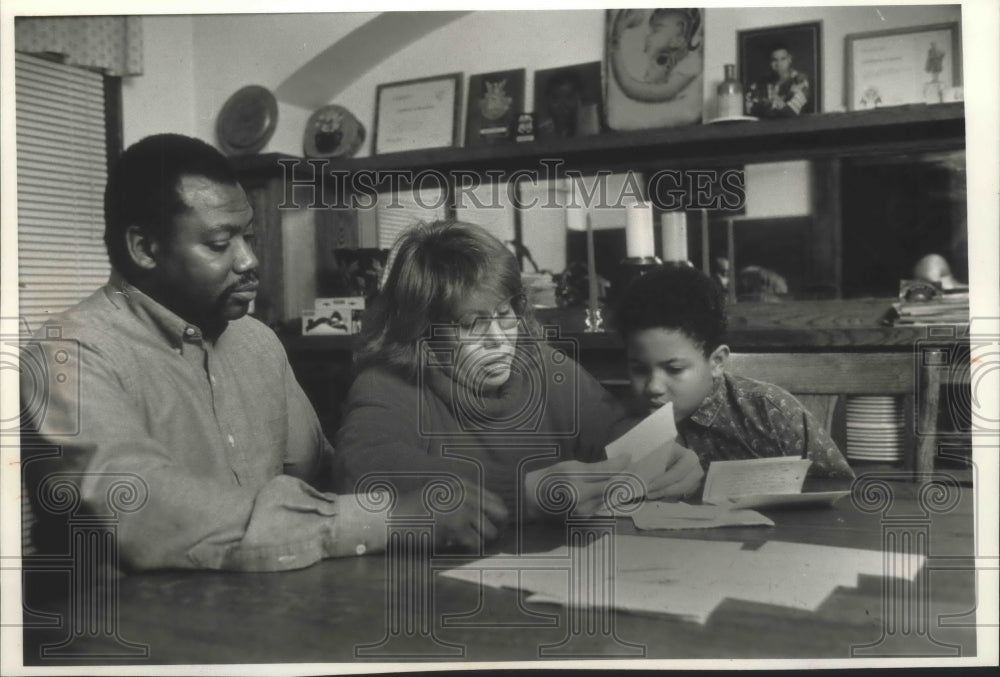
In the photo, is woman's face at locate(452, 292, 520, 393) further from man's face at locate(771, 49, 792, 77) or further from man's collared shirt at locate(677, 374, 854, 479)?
man's face at locate(771, 49, 792, 77)

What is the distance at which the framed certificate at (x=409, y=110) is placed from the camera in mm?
1912

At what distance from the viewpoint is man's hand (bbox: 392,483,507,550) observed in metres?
1.50

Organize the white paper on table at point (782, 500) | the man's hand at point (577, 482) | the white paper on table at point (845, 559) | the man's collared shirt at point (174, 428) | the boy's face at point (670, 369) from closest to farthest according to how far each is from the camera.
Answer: the white paper on table at point (845, 559)
the man's collared shirt at point (174, 428)
the white paper on table at point (782, 500)
the man's hand at point (577, 482)
the boy's face at point (670, 369)

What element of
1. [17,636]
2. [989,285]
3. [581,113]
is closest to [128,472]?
[17,636]

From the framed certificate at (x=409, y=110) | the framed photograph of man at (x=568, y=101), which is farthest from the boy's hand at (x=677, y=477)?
the framed certificate at (x=409, y=110)

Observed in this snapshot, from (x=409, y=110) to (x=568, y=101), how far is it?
375 mm

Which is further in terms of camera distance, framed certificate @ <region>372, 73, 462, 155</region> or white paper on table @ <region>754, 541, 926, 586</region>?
framed certificate @ <region>372, 73, 462, 155</region>

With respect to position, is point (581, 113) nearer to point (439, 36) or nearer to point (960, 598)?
point (439, 36)

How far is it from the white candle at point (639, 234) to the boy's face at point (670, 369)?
0.18 m

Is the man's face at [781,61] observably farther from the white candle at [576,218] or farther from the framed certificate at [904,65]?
the white candle at [576,218]

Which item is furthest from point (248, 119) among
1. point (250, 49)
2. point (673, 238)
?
point (673, 238)

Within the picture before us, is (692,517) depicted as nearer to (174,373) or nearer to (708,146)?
(708,146)

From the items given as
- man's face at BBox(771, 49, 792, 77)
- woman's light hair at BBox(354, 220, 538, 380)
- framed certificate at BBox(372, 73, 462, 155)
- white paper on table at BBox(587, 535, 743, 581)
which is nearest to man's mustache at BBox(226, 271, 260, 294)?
woman's light hair at BBox(354, 220, 538, 380)

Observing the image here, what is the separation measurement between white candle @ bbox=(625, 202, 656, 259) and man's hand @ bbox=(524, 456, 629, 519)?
45 centimetres
